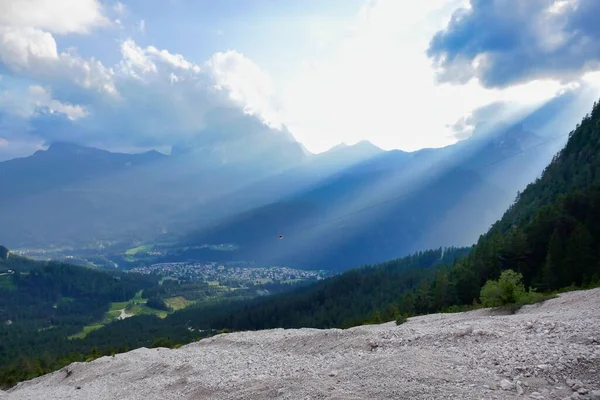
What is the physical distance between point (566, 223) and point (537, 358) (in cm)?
4578

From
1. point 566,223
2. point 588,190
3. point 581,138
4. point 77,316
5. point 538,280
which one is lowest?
point 77,316

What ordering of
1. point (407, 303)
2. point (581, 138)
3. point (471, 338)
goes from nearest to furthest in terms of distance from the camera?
1. point (471, 338)
2. point (407, 303)
3. point (581, 138)

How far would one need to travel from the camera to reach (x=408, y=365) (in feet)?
49.0

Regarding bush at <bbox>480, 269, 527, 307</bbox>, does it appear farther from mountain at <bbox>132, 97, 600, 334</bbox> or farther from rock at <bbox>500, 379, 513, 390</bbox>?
rock at <bbox>500, 379, 513, 390</bbox>

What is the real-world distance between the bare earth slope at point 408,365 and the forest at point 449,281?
1971cm

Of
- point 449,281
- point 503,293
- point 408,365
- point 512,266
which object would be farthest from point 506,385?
point 449,281

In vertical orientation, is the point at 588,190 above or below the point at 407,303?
above

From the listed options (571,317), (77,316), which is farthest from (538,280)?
(77,316)

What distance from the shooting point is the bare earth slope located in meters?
12.4

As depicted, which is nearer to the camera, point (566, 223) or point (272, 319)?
point (566, 223)

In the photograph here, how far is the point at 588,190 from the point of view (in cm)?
5328

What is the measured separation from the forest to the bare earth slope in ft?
64.7

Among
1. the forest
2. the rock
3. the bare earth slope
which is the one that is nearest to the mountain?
the forest

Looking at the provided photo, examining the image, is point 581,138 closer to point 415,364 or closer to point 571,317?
point 571,317
